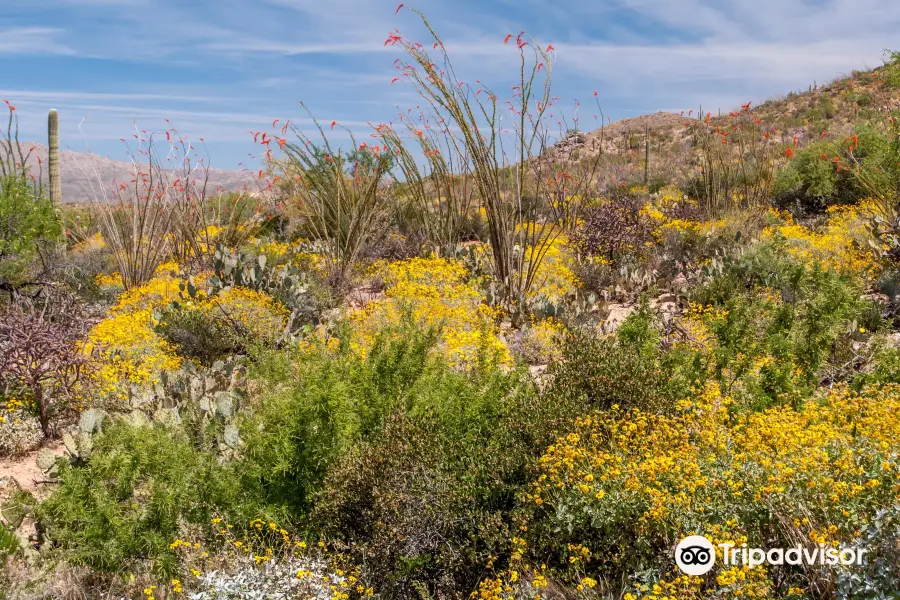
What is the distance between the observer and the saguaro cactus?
16.5 meters

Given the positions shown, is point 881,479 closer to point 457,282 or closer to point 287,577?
point 287,577

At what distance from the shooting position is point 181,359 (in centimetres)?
675

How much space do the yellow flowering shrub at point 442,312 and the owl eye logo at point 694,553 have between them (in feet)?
8.39

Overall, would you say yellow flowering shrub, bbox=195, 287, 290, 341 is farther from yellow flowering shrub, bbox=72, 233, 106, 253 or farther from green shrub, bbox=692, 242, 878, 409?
yellow flowering shrub, bbox=72, 233, 106, 253

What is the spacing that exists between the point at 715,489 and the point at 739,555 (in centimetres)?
39

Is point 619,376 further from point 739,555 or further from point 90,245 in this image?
point 90,245

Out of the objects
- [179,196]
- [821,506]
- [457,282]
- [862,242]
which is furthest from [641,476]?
[179,196]

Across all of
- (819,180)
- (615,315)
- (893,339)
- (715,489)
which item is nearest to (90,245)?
(615,315)

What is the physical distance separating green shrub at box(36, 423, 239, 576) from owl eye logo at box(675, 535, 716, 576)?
2246 mm

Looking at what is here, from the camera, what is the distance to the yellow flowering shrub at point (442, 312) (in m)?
5.91

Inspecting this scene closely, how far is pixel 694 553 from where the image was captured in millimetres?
2916

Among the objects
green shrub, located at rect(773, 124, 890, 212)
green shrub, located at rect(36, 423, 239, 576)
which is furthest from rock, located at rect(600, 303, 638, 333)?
green shrub, located at rect(773, 124, 890, 212)

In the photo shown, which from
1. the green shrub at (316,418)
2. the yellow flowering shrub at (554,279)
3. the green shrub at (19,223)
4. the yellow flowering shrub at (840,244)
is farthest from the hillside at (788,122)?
the green shrub at (316,418)

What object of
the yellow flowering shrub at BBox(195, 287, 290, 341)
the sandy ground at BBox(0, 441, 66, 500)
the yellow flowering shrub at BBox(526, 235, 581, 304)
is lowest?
the sandy ground at BBox(0, 441, 66, 500)
